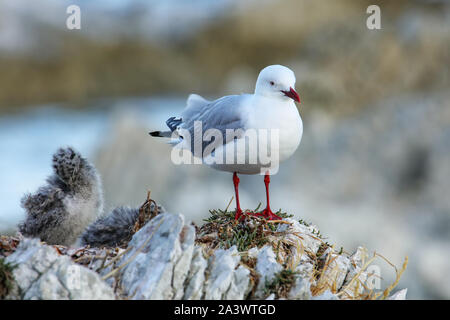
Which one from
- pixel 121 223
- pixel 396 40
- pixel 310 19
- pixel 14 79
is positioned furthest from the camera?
pixel 310 19

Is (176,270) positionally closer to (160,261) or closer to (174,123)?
(160,261)

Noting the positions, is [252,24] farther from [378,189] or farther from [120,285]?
[120,285]

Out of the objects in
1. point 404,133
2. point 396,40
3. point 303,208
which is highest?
point 396,40

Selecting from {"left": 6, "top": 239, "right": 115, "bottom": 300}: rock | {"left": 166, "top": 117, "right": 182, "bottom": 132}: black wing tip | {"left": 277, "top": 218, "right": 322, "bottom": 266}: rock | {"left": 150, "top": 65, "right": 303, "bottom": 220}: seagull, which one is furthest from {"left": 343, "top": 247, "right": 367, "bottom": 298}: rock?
{"left": 166, "top": 117, "right": 182, "bottom": 132}: black wing tip

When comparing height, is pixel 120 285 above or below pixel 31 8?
below

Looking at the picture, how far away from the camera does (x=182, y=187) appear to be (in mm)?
11773

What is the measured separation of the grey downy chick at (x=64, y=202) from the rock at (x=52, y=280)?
150cm

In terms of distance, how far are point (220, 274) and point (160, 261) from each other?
0.38 metres

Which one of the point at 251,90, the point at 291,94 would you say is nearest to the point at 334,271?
the point at 291,94

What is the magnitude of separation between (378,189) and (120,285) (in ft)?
29.9

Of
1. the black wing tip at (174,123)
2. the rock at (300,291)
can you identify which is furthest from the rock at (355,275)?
the black wing tip at (174,123)

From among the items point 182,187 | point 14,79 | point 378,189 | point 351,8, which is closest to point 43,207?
point 182,187

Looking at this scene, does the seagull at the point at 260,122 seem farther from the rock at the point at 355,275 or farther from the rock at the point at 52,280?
the rock at the point at 52,280

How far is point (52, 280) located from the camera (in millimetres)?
3668
